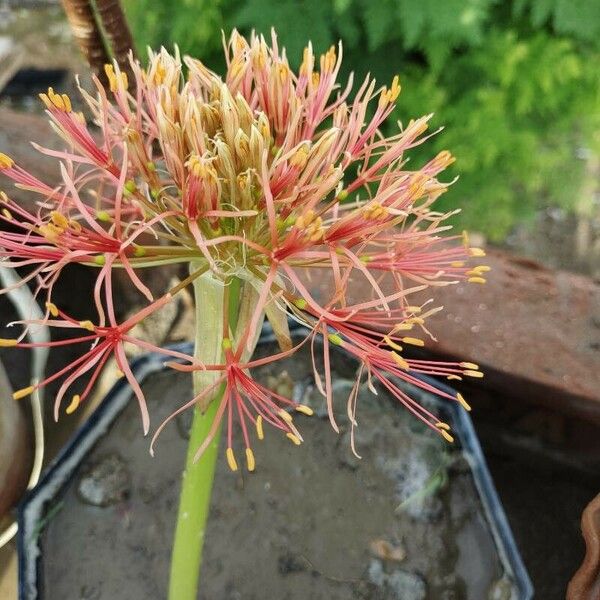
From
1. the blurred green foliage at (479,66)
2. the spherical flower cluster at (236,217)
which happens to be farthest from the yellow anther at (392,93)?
the blurred green foliage at (479,66)

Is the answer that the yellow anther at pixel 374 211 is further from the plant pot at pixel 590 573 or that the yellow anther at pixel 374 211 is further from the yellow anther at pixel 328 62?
the plant pot at pixel 590 573

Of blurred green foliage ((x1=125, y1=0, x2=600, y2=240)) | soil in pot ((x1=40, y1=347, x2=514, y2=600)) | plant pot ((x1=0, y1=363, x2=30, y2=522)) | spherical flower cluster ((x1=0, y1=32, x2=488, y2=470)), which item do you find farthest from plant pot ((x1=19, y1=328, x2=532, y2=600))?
blurred green foliage ((x1=125, y1=0, x2=600, y2=240))

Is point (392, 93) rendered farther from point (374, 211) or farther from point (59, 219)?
point (59, 219)

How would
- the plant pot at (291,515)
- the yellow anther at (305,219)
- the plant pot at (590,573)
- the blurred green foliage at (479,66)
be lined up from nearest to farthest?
the yellow anther at (305,219) → the plant pot at (590,573) → the plant pot at (291,515) → the blurred green foliage at (479,66)

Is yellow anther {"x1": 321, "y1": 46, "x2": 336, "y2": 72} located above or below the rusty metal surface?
above

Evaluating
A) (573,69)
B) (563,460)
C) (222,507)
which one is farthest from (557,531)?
(573,69)

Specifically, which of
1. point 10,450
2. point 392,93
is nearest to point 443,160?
point 392,93

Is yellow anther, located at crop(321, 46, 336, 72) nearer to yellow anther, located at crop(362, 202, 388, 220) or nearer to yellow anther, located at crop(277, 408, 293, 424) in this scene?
yellow anther, located at crop(362, 202, 388, 220)
